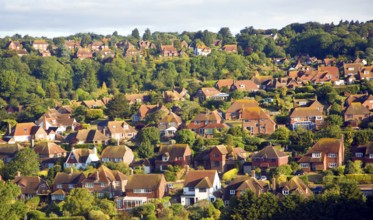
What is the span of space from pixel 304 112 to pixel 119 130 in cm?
1468

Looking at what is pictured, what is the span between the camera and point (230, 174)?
164ft

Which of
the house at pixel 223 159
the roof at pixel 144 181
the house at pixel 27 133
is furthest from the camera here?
the house at pixel 27 133

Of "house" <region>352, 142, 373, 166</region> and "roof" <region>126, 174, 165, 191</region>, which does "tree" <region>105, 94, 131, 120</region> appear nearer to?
"roof" <region>126, 174, 165, 191</region>

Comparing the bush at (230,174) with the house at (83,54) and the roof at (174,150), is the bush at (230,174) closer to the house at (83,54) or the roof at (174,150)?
the roof at (174,150)

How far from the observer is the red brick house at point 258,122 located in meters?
59.0

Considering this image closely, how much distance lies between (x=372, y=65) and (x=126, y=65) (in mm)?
27877

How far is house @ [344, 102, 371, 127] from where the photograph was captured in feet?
194

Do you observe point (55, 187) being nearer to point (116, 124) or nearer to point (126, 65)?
point (116, 124)

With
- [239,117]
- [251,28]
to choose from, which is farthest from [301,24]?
[239,117]

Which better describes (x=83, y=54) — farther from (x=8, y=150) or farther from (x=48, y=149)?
(x=48, y=149)

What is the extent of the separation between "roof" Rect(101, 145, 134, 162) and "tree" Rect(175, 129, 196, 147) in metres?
3.96

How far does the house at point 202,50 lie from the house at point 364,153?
167ft

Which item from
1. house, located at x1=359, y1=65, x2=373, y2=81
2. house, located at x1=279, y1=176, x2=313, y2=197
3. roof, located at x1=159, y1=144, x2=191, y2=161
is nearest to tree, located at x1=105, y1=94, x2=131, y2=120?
roof, located at x1=159, y1=144, x2=191, y2=161

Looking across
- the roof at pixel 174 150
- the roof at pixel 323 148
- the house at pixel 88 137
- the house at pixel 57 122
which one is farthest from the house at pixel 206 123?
the house at pixel 57 122
